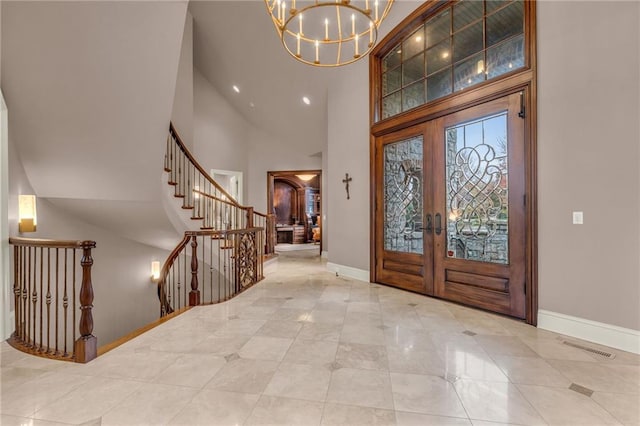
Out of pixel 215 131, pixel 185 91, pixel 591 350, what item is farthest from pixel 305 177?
pixel 591 350

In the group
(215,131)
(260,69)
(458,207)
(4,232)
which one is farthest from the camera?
(215,131)

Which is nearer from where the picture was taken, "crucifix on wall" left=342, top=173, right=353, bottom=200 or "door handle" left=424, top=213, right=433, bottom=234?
"door handle" left=424, top=213, right=433, bottom=234

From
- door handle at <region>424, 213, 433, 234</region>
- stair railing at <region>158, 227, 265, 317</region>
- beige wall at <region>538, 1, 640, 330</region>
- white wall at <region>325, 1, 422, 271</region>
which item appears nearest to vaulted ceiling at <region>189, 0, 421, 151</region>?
white wall at <region>325, 1, 422, 271</region>

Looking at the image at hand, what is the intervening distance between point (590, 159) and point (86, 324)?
4.58 meters

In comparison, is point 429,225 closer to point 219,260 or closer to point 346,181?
point 346,181

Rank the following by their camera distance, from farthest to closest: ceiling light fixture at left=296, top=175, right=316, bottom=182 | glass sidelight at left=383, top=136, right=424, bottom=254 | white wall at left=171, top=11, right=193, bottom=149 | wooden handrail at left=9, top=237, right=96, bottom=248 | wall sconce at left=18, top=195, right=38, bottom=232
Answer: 1. ceiling light fixture at left=296, top=175, right=316, bottom=182
2. white wall at left=171, top=11, right=193, bottom=149
3. glass sidelight at left=383, top=136, right=424, bottom=254
4. wall sconce at left=18, top=195, right=38, bottom=232
5. wooden handrail at left=9, top=237, right=96, bottom=248

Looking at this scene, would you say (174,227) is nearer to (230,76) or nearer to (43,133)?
(43,133)

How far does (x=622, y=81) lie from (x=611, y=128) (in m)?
0.39

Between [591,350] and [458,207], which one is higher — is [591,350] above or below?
below

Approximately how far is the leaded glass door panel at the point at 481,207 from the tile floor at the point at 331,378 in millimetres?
467

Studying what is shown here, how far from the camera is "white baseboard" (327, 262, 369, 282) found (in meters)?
5.22

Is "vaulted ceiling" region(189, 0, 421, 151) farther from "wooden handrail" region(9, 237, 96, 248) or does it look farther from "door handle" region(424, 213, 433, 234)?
"wooden handrail" region(9, 237, 96, 248)

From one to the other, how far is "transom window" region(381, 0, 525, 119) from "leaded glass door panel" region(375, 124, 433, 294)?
23.2 inches

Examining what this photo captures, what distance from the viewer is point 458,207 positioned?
3.81m
